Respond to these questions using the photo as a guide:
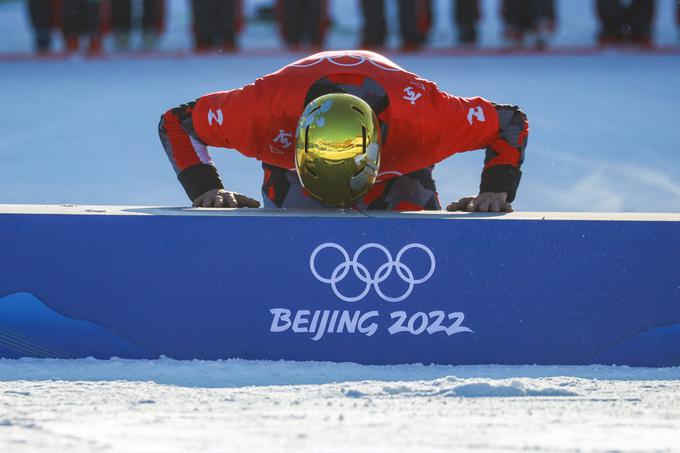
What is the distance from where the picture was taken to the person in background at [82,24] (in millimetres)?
13477

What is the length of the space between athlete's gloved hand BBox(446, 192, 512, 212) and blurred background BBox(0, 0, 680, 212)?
2758 millimetres

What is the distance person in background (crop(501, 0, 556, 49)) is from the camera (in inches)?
511

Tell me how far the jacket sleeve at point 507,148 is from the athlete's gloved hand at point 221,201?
950 mm

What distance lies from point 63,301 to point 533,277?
1.57 m

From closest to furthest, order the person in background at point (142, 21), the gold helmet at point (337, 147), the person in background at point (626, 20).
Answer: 1. the gold helmet at point (337, 147)
2. the person in background at point (626, 20)
3. the person in background at point (142, 21)

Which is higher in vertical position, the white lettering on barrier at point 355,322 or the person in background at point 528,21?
the white lettering on barrier at point 355,322

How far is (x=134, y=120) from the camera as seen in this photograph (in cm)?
972

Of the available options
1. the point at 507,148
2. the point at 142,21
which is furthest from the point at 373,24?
the point at 507,148

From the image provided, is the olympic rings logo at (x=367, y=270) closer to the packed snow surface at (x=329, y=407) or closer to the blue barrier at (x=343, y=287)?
the blue barrier at (x=343, y=287)

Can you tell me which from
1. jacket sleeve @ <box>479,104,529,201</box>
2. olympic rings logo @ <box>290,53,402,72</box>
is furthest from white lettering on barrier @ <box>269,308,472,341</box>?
olympic rings logo @ <box>290,53,402,72</box>

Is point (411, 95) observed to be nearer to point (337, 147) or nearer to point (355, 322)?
point (337, 147)

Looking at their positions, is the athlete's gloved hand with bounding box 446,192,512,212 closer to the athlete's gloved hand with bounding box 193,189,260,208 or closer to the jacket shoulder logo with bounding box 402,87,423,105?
the jacket shoulder logo with bounding box 402,87,423,105

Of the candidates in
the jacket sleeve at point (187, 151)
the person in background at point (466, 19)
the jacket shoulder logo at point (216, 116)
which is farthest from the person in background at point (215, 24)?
the jacket shoulder logo at point (216, 116)

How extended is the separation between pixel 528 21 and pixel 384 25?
170cm
